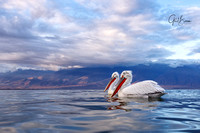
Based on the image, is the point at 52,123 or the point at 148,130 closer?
the point at 148,130

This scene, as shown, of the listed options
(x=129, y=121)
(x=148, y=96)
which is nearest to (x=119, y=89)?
(x=148, y=96)

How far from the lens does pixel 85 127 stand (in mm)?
4488

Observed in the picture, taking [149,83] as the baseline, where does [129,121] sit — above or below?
below

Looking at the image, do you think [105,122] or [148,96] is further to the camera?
[148,96]

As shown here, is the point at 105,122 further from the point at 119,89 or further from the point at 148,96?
the point at 119,89

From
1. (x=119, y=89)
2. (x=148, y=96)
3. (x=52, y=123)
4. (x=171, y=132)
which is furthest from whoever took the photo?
(x=119, y=89)

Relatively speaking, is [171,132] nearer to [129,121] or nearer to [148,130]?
[148,130]

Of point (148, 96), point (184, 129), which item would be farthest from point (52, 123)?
point (148, 96)

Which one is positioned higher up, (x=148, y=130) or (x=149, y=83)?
(x=149, y=83)

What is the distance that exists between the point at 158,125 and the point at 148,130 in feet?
1.86

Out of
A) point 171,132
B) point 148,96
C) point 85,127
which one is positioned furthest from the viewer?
point 148,96

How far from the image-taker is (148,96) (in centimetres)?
1233

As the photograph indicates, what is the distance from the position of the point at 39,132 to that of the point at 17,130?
0.57m

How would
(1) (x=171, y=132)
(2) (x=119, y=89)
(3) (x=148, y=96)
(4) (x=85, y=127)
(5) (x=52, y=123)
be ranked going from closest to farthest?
(1) (x=171, y=132)
(4) (x=85, y=127)
(5) (x=52, y=123)
(3) (x=148, y=96)
(2) (x=119, y=89)
